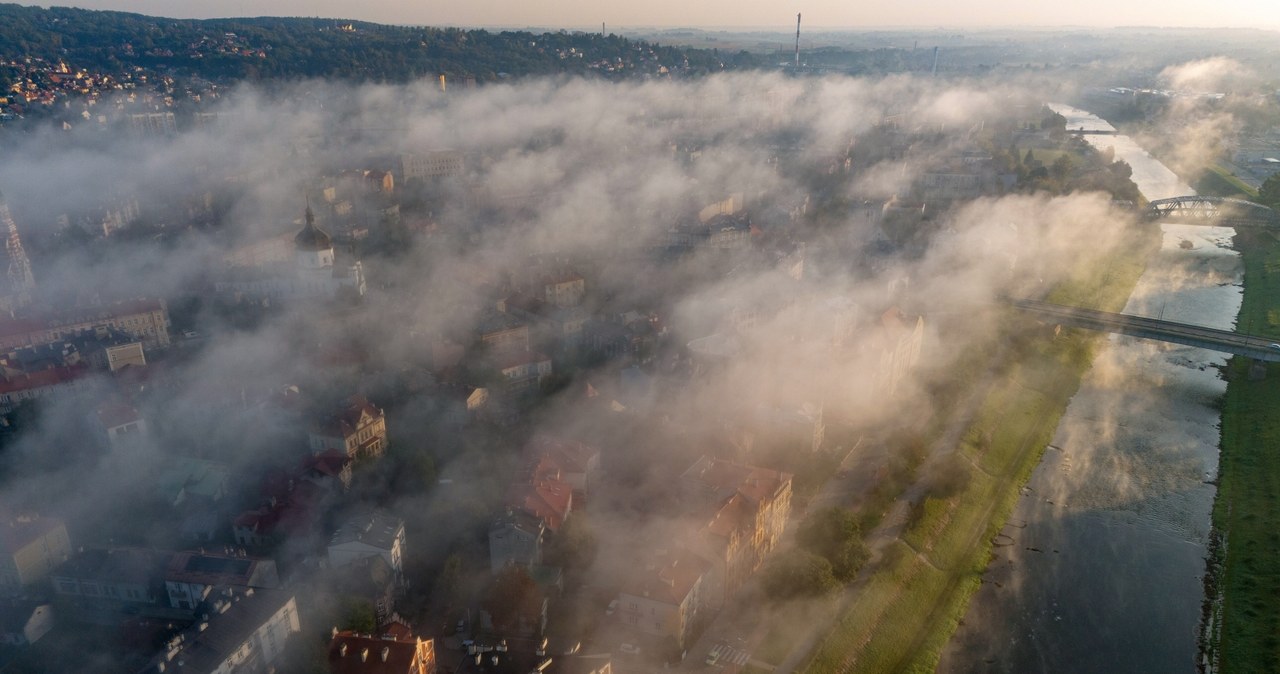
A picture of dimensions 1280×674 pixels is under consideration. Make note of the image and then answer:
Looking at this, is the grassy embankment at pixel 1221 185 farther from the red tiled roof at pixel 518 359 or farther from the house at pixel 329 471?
the house at pixel 329 471

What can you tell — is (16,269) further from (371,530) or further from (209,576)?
(371,530)

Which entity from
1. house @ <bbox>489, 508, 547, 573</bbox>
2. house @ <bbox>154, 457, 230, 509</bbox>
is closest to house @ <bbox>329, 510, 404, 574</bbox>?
house @ <bbox>489, 508, 547, 573</bbox>

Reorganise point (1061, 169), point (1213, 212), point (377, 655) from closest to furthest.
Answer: point (377, 655)
point (1213, 212)
point (1061, 169)

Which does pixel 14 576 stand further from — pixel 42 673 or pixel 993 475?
pixel 993 475

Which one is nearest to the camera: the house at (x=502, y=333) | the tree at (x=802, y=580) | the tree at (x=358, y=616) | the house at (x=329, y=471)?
the tree at (x=358, y=616)

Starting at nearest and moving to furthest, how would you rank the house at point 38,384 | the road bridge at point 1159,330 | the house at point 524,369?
the house at point 38,384 < the house at point 524,369 < the road bridge at point 1159,330

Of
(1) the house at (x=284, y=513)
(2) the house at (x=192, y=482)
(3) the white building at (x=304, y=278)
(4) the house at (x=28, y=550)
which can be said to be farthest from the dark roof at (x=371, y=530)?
(3) the white building at (x=304, y=278)

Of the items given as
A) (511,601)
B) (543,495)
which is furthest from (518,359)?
(511,601)
